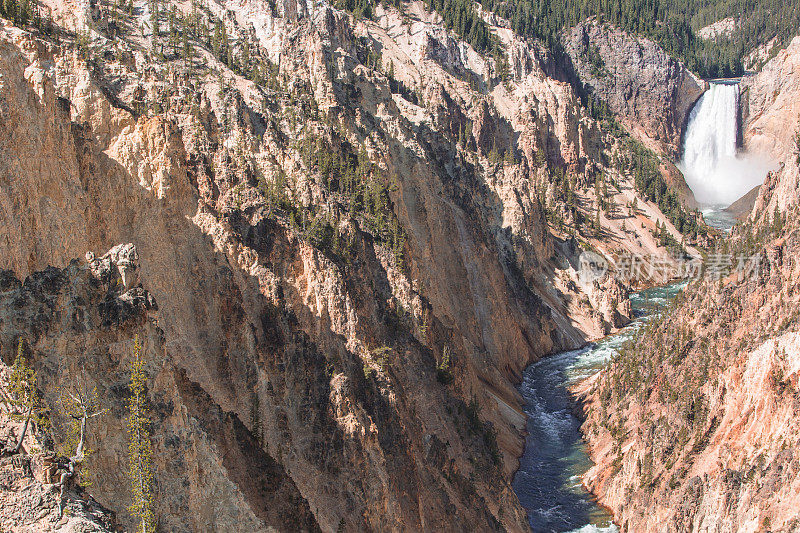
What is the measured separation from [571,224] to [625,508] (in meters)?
65.7

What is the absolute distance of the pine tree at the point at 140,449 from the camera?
67.9 feet

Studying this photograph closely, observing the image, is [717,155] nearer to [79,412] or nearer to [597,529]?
[597,529]

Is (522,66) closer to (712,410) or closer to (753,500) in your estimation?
(712,410)

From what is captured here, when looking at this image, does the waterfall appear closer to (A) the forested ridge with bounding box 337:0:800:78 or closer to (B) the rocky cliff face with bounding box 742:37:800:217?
(B) the rocky cliff face with bounding box 742:37:800:217

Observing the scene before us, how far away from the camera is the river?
160ft

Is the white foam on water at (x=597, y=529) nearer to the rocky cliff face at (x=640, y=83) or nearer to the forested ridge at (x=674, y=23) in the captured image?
the rocky cliff face at (x=640, y=83)

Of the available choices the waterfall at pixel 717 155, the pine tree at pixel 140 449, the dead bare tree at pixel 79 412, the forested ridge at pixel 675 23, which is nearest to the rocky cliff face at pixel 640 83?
the waterfall at pixel 717 155

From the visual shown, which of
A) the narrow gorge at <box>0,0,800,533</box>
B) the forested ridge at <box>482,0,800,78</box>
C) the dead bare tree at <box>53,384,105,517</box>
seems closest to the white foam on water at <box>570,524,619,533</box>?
the narrow gorge at <box>0,0,800,533</box>

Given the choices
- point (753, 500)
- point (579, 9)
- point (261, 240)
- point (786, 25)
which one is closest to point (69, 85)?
point (261, 240)

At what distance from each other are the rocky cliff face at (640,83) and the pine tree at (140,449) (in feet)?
463

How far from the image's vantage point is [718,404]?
45125 mm

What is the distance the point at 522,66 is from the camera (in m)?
129

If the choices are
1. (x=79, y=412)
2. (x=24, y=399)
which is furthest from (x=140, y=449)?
(x=24, y=399)

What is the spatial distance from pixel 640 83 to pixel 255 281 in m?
134
